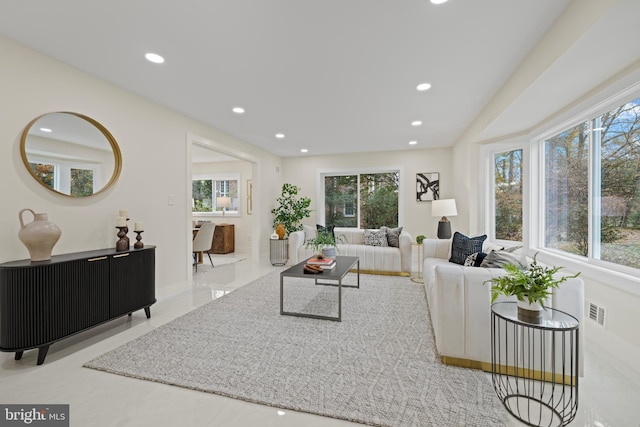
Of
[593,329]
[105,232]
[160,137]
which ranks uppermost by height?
[160,137]

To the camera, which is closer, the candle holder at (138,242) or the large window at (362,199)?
the candle holder at (138,242)

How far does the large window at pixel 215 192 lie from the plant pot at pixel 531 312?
21.5ft

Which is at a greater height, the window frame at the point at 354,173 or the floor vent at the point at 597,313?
the window frame at the point at 354,173

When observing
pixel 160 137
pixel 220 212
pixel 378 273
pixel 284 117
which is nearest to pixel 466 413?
pixel 378 273

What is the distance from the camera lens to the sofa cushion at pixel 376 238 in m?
5.05

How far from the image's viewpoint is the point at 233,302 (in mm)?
3312

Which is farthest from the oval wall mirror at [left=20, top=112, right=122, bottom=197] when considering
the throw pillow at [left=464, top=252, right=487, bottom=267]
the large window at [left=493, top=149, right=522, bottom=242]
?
the large window at [left=493, top=149, right=522, bottom=242]

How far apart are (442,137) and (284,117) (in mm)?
2933

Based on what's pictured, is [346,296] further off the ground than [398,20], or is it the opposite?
[398,20]

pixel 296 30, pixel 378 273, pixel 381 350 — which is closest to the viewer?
pixel 296 30

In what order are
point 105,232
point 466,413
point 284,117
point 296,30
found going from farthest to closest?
point 284,117 → point 105,232 → point 296,30 → point 466,413

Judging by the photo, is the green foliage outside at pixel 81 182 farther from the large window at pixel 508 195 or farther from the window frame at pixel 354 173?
the large window at pixel 508 195

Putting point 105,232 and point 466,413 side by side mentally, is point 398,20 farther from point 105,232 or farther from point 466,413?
point 105,232

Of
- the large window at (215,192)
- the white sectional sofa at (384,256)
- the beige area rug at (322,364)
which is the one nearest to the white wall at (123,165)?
the beige area rug at (322,364)
